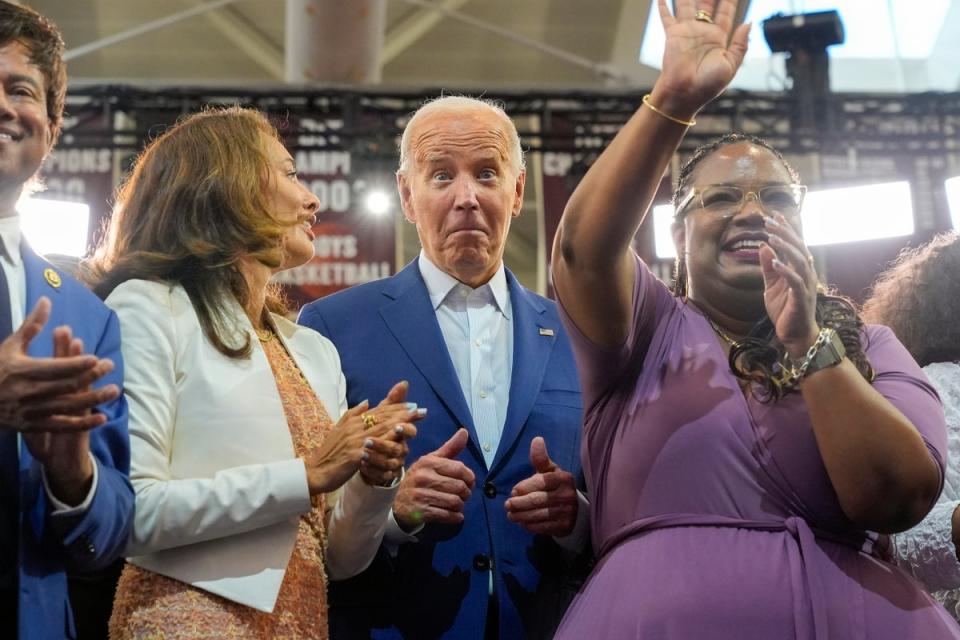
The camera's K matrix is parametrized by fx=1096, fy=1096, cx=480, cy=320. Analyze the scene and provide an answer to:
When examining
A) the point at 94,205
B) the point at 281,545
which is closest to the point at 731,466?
the point at 281,545

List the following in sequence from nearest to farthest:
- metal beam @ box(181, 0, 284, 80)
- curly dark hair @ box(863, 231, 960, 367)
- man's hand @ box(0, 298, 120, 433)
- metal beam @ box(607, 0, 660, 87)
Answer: man's hand @ box(0, 298, 120, 433) < curly dark hair @ box(863, 231, 960, 367) < metal beam @ box(607, 0, 660, 87) < metal beam @ box(181, 0, 284, 80)

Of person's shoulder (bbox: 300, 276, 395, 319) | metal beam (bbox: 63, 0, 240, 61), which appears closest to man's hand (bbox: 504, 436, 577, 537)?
person's shoulder (bbox: 300, 276, 395, 319)

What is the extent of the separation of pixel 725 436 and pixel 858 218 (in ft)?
23.3

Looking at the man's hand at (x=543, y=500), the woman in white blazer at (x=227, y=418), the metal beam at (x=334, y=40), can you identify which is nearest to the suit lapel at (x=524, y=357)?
the man's hand at (x=543, y=500)

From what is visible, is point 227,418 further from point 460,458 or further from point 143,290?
point 460,458

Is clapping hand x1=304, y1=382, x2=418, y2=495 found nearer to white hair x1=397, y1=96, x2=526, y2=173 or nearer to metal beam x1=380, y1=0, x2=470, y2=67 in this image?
white hair x1=397, y1=96, x2=526, y2=173

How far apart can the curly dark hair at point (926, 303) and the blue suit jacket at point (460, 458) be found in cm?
75

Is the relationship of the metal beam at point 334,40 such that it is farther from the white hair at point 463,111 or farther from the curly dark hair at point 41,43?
the curly dark hair at point 41,43

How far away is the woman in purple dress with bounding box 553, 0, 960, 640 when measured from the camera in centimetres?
151

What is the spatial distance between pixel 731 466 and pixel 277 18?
8.15m

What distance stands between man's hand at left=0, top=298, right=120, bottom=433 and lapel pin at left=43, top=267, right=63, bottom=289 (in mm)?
323

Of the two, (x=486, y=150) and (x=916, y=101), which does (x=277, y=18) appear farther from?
(x=486, y=150)

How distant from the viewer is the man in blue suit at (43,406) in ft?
4.41

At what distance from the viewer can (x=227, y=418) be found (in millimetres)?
1759
